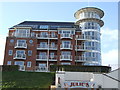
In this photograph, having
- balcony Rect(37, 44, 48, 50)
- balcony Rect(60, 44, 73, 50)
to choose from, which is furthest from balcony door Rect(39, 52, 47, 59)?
balcony Rect(60, 44, 73, 50)

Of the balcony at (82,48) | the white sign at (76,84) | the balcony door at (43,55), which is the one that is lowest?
the white sign at (76,84)

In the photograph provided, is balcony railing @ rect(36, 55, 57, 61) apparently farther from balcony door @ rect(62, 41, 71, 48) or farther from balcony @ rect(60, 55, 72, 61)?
balcony door @ rect(62, 41, 71, 48)

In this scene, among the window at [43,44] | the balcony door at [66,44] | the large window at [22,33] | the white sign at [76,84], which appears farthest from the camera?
the large window at [22,33]

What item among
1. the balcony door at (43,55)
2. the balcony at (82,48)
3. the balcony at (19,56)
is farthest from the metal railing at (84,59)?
the balcony at (19,56)

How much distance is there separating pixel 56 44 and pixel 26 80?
1571cm

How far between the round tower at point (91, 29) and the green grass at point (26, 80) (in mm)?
13067

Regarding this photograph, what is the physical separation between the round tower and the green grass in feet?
42.9

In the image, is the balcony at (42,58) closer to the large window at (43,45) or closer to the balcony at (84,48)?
the large window at (43,45)

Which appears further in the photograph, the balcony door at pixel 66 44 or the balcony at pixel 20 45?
the balcony door at pixel 66 44

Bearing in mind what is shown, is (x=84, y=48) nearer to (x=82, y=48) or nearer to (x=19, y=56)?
(x=82, y=48)

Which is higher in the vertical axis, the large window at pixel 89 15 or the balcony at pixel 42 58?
the large window at pixel 89 15

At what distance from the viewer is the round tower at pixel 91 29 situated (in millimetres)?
35531

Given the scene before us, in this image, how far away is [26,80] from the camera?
22.0m

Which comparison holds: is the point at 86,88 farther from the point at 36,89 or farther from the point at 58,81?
the point at 36,89
